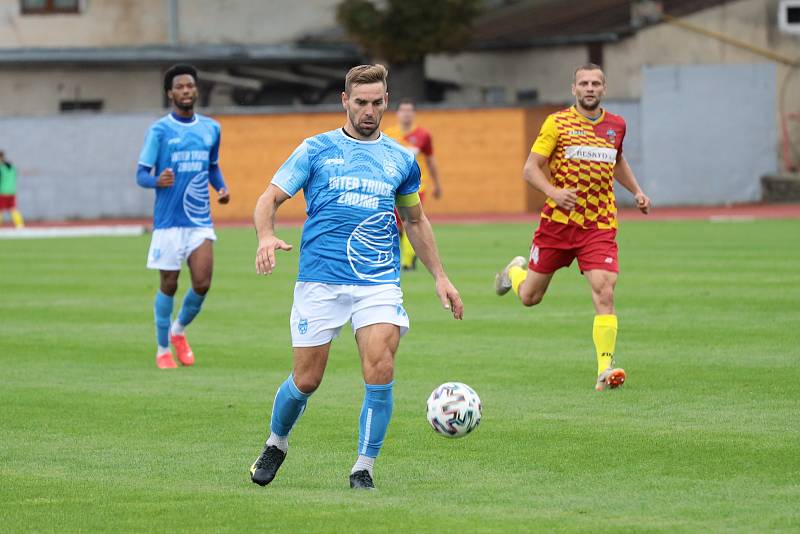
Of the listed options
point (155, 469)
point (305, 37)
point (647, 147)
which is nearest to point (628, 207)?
point (647, 147)

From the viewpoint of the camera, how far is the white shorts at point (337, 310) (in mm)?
8000

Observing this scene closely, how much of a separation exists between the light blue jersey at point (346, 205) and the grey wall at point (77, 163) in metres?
35.2

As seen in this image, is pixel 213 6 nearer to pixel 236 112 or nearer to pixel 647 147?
pixel 236 112

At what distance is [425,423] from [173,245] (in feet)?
13.5

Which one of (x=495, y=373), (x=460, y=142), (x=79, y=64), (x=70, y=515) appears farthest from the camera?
(x=79, y=64)

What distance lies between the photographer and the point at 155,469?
8.68 meters

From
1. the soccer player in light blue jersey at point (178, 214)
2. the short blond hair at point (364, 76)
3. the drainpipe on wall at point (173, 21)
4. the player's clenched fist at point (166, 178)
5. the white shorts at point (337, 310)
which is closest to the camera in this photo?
the short blond hair at point (364, 76)

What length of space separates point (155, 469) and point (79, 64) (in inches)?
1549

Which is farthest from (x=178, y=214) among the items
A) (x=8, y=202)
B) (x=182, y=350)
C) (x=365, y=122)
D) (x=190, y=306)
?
(x=8, y=202)

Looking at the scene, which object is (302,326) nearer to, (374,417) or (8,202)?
(374,417)

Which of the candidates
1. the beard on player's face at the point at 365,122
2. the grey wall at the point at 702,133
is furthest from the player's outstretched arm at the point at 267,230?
the grey wall at the point at 702,133

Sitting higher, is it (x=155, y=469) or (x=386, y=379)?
(x=386, y=379)

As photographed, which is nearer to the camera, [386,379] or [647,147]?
[386,379]

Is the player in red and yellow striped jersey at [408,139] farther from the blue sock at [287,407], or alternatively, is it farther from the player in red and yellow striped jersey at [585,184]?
the blue sock at [287,407]
